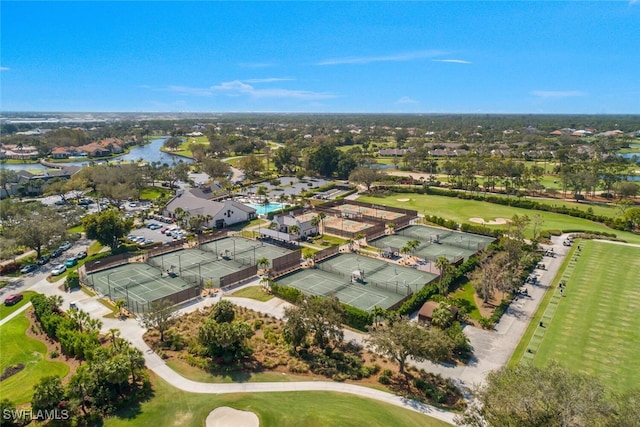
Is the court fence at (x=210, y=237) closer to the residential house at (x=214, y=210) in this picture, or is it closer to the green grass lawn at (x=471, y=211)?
the residential house at (x=214, y=210)

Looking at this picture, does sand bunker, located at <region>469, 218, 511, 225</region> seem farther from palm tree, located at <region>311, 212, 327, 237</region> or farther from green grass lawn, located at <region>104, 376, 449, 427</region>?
green grass lawn, located at <region>104, 376, 449, 427</region>

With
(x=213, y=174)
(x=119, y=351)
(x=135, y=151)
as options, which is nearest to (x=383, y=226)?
(x=119, y=351)

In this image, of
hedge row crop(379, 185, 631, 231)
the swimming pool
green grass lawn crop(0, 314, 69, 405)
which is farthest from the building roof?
hedge row crop(379, 185, 631, 231)

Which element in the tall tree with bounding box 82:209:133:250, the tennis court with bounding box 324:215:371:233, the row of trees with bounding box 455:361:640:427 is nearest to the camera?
the row of trees with bounding box 455:361:640:427

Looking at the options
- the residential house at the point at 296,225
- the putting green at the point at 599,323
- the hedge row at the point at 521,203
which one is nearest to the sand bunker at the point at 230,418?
the putting green at the point at 599,323

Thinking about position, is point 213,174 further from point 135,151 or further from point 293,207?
point 135,151

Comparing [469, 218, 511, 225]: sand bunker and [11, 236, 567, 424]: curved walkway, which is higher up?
[469, 218, 511, 225]: sand bunker
